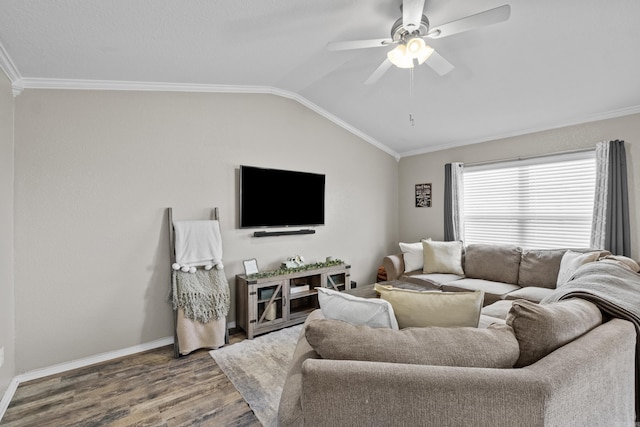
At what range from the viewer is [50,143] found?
2.46 m

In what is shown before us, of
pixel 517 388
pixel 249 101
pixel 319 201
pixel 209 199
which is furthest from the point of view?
pixel 319 201

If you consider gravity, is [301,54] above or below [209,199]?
above

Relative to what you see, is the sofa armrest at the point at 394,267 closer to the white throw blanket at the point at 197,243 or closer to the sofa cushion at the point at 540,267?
the sofa cushion at the point at 540,267

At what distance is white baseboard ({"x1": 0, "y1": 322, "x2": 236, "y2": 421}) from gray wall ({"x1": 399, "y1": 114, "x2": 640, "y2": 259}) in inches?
154

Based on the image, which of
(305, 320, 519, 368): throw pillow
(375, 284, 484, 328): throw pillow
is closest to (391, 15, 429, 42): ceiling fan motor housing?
(375, 284, 484, 328): throw pillow

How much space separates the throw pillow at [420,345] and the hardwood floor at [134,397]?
116 centimetres

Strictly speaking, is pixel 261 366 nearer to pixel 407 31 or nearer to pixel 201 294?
pixel 201 294

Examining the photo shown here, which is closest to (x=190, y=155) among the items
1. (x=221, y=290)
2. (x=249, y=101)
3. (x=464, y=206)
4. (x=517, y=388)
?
(x=249, y=101)

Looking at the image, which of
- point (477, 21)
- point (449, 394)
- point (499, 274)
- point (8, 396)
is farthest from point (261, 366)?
point (499, 274)

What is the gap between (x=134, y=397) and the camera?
2.16 m

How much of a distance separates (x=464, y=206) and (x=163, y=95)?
421 cm

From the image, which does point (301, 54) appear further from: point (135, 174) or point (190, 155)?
point (135, 174)

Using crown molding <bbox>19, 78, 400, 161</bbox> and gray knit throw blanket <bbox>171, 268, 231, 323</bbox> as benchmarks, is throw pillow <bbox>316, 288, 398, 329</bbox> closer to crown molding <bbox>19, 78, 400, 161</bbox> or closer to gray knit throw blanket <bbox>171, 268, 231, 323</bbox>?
gray knit throw blanket <bbox>171, 268, 231, 323</bbox>

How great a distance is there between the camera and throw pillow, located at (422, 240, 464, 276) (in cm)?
402
